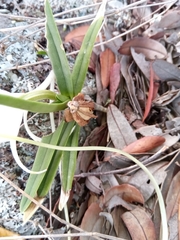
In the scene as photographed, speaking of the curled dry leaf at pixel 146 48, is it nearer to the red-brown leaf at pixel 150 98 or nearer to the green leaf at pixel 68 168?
the red-brown leaf at pixel 150 98

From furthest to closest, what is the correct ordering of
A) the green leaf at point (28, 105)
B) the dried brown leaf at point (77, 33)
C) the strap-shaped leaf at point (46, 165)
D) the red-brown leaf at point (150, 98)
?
the dried brown leaf at point (77, 33) < the red-brown leaf at point (150, 98) < the strap-shaped leaf at point (46, 165) < the green leaf at point (28, 105)

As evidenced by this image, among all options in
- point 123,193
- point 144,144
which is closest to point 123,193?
point 123,193

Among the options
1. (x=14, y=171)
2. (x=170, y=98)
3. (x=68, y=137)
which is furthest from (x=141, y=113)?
(x=14, y=171)

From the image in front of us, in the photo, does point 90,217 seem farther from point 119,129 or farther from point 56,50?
point 56,50

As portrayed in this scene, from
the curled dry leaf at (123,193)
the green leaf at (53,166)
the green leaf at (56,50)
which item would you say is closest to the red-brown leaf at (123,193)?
the curled dry leaf at (123,193)

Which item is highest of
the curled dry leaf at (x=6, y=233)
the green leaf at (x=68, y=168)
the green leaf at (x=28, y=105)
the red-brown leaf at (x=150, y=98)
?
the green leaf at (x=28, y=105)
